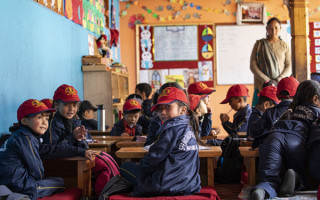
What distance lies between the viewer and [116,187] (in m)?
2.45

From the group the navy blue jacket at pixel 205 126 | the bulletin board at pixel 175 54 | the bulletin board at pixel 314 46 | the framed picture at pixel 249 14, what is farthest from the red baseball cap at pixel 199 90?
the bulletin board at pixel 314 46

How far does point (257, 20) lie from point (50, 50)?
5401 millimetres

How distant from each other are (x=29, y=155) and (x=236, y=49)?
7113 millimetres

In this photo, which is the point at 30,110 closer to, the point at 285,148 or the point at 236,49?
the point at 285,148

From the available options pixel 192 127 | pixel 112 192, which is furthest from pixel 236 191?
pixel 112 192

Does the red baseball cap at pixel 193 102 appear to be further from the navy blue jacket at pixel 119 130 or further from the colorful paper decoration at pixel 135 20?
the colorful paper decoration at pixel 135 20

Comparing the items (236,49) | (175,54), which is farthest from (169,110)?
(236,49)

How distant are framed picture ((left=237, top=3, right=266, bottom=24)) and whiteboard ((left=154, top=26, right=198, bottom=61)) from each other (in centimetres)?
98

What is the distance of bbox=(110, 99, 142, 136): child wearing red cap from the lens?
4238 millimetres

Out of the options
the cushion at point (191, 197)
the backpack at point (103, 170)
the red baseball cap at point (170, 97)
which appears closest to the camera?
the cushion at point (191, 197)

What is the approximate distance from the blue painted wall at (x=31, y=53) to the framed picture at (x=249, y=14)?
4267mm

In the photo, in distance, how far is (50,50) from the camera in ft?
16.0

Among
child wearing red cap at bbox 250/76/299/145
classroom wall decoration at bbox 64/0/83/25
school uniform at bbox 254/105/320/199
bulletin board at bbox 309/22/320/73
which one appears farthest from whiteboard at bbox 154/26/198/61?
school uniform at bbox 254/105/320/199

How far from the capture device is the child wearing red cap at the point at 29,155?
243 centimetres
